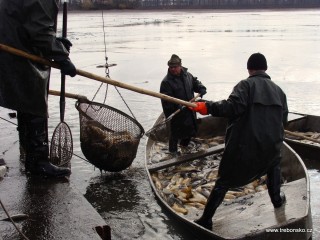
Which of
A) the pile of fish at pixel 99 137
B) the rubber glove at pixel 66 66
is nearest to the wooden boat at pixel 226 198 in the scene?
the pile of fish at pixel 99 137

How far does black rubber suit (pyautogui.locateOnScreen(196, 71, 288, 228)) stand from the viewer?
16.1 ft

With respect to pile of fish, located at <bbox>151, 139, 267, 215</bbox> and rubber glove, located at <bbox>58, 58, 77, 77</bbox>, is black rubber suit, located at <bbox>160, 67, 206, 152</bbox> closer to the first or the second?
pile of fish, located at <bbox>151, 139, 267, 215</bbox>

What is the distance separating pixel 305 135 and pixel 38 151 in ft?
20.4

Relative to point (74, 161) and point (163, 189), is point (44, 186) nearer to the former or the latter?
point (163, 189)

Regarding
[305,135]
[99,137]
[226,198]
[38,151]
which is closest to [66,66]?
[38,151]

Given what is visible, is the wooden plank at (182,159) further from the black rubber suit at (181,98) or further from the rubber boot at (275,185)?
the rubber boot at (275,185)

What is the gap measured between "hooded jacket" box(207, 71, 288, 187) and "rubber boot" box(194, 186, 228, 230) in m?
0.15

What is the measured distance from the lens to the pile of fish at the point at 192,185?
6.65 metres

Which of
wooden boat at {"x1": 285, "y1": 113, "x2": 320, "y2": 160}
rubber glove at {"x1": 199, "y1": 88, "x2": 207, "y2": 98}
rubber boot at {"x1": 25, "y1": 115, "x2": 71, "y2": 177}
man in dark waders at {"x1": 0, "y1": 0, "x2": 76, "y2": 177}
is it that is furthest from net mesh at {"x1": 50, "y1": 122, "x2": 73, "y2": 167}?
wooden boat at {"x1": 285, "y1": 113, "x2": 320, "y2": 160}

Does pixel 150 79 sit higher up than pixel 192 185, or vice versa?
pixel 150 79

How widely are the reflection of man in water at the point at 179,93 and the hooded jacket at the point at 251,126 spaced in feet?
10.0

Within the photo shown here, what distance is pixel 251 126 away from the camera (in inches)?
194

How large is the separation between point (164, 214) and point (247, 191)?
1357 mm

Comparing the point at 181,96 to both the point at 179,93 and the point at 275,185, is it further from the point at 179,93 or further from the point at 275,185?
the point at 275,185
